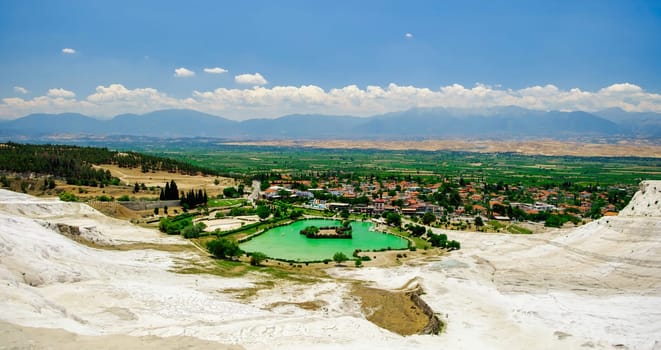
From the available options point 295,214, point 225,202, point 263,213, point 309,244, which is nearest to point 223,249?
point 309,244

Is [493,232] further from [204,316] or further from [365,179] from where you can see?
[365,179]

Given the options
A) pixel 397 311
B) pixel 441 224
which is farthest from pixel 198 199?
pixel 397 311

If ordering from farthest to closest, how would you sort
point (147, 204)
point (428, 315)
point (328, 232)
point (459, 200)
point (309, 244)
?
point (459, 200)
point (147, 204)
point (328, 232)
point (309, 244)
point (428, 315)

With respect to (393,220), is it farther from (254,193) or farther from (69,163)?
(69,163)

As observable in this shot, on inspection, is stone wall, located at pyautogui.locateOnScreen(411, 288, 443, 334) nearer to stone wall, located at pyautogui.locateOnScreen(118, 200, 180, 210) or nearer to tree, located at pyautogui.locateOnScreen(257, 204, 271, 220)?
tree, located at pyautogui.locateOnScreen(257, 204, 271, 220)

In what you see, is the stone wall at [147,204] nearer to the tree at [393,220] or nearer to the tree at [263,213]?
the tree at [263,213]

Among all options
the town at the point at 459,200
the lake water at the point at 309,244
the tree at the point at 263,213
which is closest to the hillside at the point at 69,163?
the town at the point at 459,200
